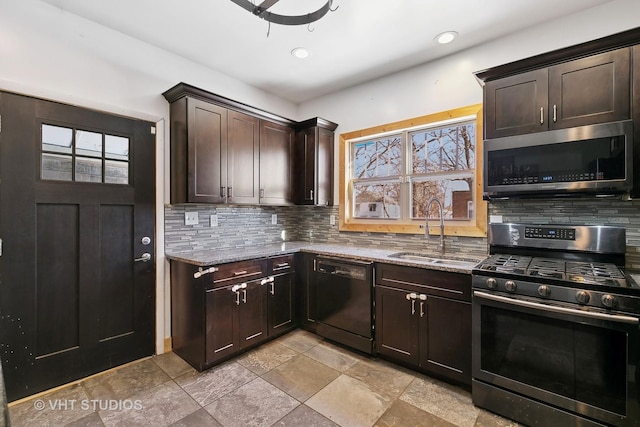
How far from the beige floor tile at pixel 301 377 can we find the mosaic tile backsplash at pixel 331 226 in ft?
4.45

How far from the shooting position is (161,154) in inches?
104

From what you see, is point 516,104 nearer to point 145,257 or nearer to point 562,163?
point 562,163

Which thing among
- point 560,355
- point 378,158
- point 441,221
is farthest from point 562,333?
point 378,158

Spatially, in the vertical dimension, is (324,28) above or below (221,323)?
above

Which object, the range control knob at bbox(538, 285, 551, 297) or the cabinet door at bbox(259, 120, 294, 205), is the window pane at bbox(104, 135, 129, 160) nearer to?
the cabinet door at bbox(259, 120, 294, 205)

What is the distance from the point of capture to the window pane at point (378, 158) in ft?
10.6

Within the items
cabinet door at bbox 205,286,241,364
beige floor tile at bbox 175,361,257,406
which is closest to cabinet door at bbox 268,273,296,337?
cabinet door at bbox 205,286,241,364

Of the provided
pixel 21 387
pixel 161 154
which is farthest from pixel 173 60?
pixel 21 387

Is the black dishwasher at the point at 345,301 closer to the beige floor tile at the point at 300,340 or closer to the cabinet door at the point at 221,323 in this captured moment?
the beige floor tile at the point at 300,340

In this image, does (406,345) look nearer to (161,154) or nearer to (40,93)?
(161,154)

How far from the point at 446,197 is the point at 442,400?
174cm

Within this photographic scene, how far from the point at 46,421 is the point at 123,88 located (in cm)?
240

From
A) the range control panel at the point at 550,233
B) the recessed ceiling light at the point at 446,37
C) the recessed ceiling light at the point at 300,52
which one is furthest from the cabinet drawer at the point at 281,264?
the recessed ceiling light at the point at 446,37

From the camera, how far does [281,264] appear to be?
2.94m
